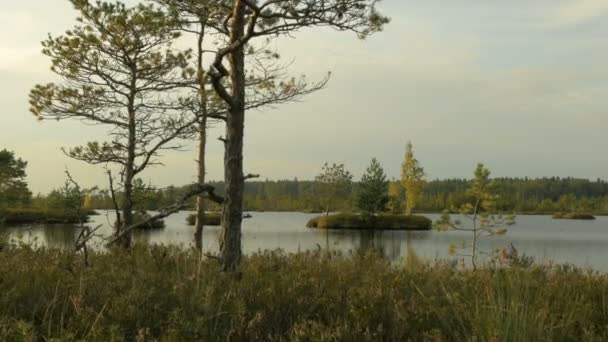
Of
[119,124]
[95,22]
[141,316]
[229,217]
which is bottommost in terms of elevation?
[141,316]

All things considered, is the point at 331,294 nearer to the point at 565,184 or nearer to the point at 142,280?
the point at 142,280

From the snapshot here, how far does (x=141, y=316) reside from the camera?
3.59 meters

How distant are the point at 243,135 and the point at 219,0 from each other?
222cm

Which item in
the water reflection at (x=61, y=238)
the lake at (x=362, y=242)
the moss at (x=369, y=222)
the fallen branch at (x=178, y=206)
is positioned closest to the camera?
the fallen branch at (x=178, y=206)

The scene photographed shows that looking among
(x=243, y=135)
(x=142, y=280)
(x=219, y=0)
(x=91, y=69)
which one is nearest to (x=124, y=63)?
(x=91, y=69)

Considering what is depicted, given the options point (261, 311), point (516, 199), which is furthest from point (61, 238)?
point (516, 199)

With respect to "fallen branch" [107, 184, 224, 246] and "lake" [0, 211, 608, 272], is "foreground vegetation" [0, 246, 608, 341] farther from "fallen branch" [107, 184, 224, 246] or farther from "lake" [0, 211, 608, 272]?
"lake" [0, 211, 608, 272]

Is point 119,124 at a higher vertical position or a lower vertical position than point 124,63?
lower

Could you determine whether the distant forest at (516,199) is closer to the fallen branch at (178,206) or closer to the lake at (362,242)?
the lake at (362,242)

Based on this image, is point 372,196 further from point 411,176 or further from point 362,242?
point 362,242

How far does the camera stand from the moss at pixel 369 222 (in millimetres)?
62156

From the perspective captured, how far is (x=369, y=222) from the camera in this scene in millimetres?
62594

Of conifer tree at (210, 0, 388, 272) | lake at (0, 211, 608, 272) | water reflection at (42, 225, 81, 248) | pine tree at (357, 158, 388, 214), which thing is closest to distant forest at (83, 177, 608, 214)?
pine tree at (357, 158, 388, 214)

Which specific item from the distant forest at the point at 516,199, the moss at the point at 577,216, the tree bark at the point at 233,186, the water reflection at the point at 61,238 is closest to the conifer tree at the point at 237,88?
the tree bark at the point at 233,186
